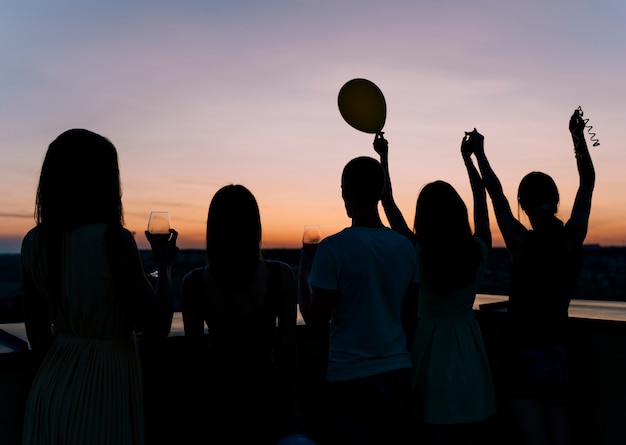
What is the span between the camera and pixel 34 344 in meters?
2.19

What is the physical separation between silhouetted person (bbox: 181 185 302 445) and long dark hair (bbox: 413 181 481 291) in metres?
0.65

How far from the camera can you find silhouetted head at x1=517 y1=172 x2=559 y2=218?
2.88m

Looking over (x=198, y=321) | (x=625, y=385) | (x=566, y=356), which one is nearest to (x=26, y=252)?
(x=198, y=321)

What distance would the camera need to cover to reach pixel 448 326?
2.69m

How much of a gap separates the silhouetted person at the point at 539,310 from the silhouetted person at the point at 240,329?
112 cm

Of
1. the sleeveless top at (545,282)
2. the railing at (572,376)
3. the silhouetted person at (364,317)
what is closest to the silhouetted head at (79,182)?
the silhouetted person at (364,317)

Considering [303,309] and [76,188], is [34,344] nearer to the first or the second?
[76,188]

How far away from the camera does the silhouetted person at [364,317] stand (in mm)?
2354

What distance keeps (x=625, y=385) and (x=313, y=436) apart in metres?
1.73

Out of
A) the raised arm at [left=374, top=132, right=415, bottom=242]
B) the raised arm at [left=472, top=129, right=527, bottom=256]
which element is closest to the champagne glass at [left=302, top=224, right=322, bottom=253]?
the raised arm at [left=374, top=132, right=415, bottom=242]

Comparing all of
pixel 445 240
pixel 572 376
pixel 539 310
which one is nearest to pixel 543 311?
pixel 539 310

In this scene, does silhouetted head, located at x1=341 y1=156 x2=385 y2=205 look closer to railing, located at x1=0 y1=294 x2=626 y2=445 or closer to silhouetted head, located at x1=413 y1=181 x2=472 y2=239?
silhouetted head, located at x1=413 y1=181 x2=472 y2=239

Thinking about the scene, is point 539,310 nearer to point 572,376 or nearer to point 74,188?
point 572,376

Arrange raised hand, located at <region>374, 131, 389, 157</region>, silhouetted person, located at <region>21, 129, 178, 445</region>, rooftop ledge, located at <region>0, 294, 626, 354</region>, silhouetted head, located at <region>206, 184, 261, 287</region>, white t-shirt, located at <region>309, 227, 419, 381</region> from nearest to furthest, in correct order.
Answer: silhouetted person, located at <region>21, 129, 178, 445</region>
silhouetted head, located at <region>206, 184, 261, 287</region>
white t-shirt, located at <region>309, 227, 419, 381</region>
rooftop ledge, located at <region>0, 294, 626, 354</region>
raised hand, located at <region>374, 131, 389, 157</region>
